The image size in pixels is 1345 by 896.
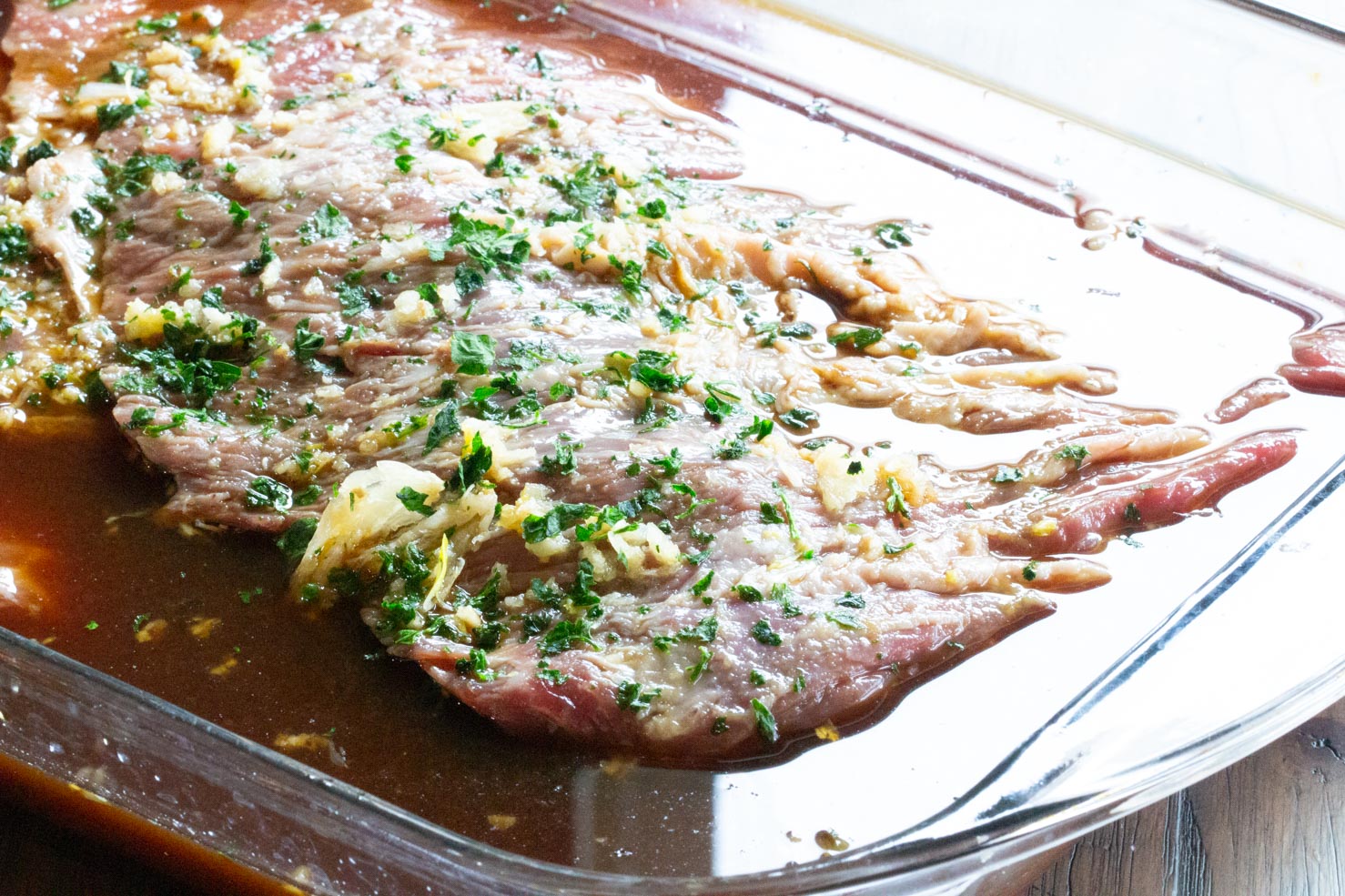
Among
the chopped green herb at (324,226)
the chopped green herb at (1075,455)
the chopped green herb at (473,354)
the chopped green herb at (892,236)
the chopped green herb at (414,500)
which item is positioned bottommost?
the chopped green herb at (414,500)

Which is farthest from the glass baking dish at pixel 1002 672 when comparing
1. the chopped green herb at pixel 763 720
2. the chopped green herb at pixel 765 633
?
the chopped green herb at pixel 765 633

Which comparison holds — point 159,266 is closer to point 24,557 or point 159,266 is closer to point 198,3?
point 24,557

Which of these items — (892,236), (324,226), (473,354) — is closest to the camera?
(473,354)

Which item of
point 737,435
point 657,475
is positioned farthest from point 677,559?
point 737,435

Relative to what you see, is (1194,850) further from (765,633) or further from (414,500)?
(414,500)

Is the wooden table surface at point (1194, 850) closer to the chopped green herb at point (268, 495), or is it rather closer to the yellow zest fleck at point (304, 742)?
the yellow zest fleck at point (304, 742)

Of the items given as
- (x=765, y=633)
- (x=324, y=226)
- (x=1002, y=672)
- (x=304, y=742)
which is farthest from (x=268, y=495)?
(x=1002, y=672)
